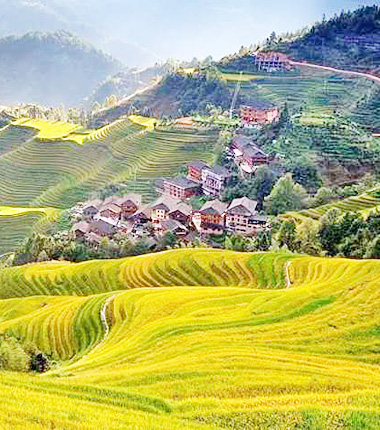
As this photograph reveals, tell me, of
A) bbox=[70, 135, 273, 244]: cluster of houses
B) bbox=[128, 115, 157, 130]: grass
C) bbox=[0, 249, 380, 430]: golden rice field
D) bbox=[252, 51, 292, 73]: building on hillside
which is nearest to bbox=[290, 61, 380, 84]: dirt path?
bbox=[252, 51, 292, 73]: building on hillside

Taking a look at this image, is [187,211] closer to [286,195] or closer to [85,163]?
[286,195]

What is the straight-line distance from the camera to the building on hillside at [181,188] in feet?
248

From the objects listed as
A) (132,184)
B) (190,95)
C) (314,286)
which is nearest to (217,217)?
(132,184)

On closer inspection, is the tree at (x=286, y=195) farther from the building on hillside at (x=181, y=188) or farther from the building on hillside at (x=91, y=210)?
the building on hillside at (x=91, y=210)

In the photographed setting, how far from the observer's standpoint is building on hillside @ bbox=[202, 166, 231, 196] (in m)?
73.1

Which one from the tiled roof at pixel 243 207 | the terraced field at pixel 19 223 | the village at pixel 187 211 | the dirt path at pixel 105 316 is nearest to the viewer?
the dirt path at pixel 105 316

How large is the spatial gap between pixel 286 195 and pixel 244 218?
504cm

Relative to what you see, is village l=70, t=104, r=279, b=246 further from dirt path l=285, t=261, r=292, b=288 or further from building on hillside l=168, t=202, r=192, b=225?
dirt path l=285, t=261, r=292, b=288

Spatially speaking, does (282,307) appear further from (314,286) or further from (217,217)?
(217,217)

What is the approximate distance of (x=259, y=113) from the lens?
90812mm

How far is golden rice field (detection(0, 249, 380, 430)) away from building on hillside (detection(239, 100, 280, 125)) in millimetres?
55985

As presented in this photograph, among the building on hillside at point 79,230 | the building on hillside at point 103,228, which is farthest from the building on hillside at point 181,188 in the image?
the building on hillside at point 79,230

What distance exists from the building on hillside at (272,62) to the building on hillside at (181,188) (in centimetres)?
4067

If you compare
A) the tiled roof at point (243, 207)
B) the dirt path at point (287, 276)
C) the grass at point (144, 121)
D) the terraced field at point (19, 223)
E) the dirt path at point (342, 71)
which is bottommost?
the terraced field at point (19, 223)
